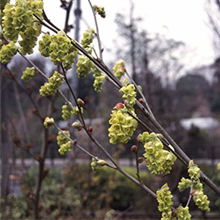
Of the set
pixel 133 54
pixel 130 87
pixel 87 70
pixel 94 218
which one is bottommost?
pixel 94 218

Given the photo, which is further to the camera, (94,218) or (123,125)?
(94,218)

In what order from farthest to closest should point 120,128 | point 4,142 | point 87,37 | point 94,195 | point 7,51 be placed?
1. point 94,195
2. point 4,142
3. point 87,37
4. point 7,51
5. point 120,128

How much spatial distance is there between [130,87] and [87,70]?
0.28 m

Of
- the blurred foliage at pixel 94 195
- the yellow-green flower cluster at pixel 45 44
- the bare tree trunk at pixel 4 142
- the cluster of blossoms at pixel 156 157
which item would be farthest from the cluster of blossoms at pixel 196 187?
the blurred foliage at pixel 94 195

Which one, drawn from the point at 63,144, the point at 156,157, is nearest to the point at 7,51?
the point at 63,144

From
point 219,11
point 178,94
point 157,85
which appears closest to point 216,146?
point 157,85

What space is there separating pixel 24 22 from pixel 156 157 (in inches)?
26.6

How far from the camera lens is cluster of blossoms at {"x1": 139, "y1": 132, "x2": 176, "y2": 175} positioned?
92 centimetres

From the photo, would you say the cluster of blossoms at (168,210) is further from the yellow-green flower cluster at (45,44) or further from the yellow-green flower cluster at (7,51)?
the yellow-green flower cluster at (7,51)

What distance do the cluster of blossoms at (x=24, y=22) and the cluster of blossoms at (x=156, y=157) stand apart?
23.6 inches

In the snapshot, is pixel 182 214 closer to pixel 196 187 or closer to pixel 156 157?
pixel 196 187

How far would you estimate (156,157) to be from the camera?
36.7 inches

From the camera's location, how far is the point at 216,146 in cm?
1345

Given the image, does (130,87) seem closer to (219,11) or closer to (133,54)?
(219,11)
